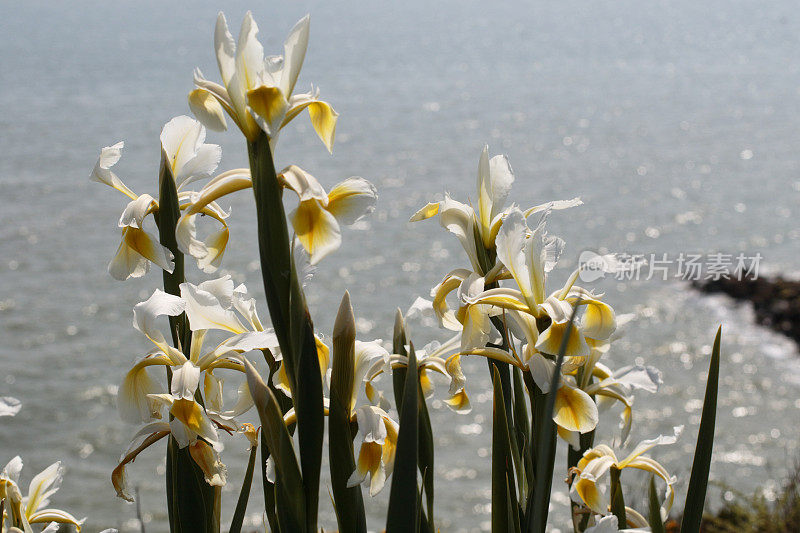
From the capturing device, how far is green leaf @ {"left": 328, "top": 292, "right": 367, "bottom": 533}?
35.3 inches

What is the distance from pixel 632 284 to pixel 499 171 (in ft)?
24.1

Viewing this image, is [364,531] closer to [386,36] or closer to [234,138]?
[234,138]

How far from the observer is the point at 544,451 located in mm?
840

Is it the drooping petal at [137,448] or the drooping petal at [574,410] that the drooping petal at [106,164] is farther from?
the drooping petal at [574,410]

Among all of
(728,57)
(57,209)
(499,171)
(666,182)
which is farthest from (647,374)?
(728,57)

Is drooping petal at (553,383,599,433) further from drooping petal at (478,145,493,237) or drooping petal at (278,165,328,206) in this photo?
drooping petal at (278,165,328,206)

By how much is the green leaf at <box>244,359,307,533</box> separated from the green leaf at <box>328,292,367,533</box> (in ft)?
0.17

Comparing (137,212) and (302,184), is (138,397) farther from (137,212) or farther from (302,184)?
(302,184)

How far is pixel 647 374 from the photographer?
1.11 metres

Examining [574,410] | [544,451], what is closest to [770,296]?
[574,410]

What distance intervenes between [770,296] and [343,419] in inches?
308

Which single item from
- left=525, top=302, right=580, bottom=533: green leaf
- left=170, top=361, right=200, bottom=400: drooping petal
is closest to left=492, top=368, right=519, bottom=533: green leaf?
left=525, top=302, right=580, bottom=533: green leaf

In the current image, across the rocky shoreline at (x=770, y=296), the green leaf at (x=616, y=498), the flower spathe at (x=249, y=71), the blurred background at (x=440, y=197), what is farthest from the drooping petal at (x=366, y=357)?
the rocky shoreline at (x=770, y=296)

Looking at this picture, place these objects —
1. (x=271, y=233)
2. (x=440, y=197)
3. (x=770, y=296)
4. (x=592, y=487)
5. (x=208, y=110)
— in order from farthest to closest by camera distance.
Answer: (x=440, y=197) < (x=770, y=296) < (x=592, y=487) < (x=208, y=110) < (x=271, y=233)
